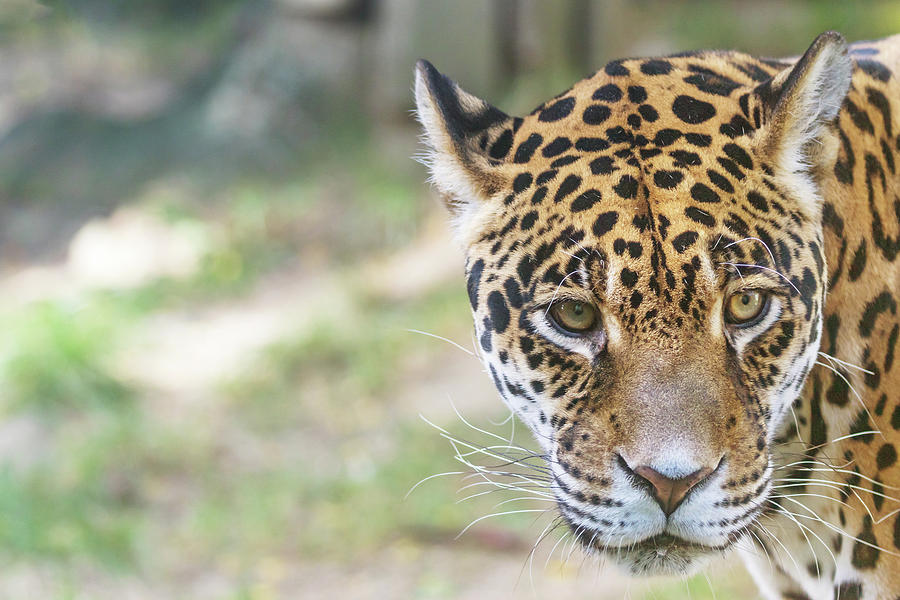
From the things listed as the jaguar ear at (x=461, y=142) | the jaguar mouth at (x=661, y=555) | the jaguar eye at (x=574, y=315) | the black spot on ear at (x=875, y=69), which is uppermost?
the black spot on ear at (x=875, y=69)

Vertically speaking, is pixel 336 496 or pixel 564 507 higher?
pixel 564 507

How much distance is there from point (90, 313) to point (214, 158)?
4.64 m

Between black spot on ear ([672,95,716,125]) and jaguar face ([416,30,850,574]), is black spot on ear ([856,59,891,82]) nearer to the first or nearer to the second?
jaguar face ([416,30,850,574])

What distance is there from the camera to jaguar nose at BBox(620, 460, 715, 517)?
9.57 feet

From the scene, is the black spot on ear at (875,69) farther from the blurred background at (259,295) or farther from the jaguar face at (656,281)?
the blurred background at (259,295)

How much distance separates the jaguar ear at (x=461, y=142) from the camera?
3385mm

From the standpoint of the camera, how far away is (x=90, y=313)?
33.7 ft

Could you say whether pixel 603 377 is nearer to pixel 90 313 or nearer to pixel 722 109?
pixel 722 109

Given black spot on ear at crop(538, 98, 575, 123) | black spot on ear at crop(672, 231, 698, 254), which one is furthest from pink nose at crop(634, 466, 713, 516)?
black spot on ear at crop(538, 98, 575, 123)

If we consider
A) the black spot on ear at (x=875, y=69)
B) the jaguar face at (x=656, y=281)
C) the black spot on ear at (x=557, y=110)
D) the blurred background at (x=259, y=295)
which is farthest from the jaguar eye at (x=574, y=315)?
the blurred background at (x=259, y=295)

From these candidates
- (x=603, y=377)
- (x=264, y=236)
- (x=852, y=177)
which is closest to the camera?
(x=603, y=377)

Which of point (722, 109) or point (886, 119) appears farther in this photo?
point (886, 119)

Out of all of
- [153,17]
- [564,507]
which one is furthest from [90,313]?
[564,507]

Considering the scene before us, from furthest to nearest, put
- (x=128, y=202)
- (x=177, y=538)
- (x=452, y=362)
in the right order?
(x=128, y=202) < (x=452, y=362) < (x=177, y=538)
